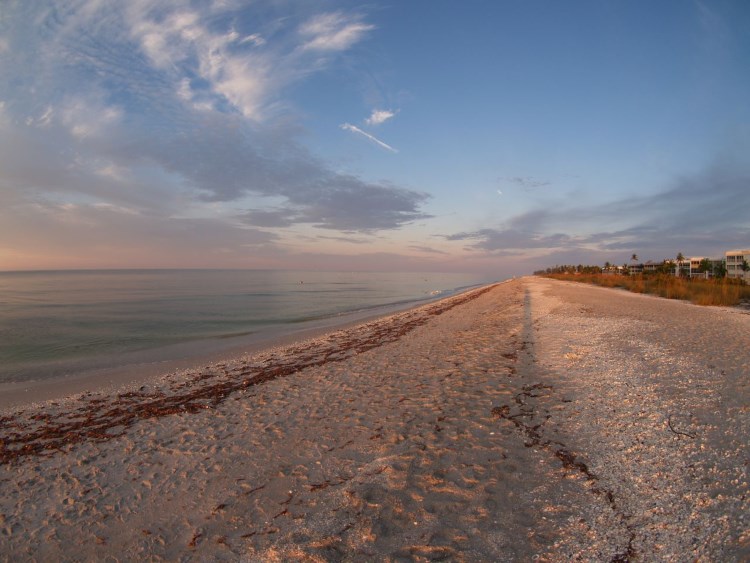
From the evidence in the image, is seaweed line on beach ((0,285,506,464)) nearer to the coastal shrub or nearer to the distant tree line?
the coastal shrub

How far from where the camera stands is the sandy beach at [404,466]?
3479 mm

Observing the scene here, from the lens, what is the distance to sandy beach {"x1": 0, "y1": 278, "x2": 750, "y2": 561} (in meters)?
3.48

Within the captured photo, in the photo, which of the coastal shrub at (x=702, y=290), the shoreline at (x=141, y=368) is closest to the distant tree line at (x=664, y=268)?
the coastal shrub at (x=702, y=290)

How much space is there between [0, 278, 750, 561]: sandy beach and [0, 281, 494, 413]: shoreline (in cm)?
98

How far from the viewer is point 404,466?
4.86 metres

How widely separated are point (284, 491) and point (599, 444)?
4146 mm

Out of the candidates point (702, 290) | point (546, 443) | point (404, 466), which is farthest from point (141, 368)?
point (702, 290)

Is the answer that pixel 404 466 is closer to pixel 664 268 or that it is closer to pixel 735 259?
pixel 664 268

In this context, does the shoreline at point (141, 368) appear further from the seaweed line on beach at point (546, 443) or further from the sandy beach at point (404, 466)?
the seaweed line on beach at point (546, 443)

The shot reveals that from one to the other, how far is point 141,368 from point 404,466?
37.9ft

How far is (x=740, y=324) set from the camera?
523 inches

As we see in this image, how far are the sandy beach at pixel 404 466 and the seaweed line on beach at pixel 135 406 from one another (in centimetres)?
6

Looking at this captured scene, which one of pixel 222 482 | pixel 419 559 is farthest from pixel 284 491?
pixel 419 559

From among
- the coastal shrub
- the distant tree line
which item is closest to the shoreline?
the coastal shrub
